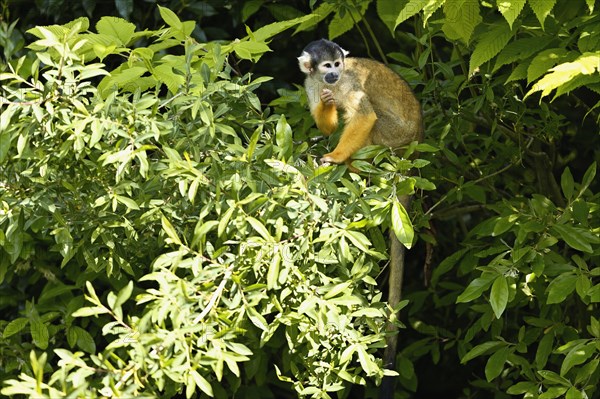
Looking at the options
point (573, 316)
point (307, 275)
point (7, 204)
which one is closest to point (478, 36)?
point (307, 275)

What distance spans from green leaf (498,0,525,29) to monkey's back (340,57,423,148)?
123 centimetres

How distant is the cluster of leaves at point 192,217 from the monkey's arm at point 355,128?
53 cm

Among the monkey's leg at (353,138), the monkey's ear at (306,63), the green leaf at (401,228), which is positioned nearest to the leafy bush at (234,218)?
the green leaf at (401,228)

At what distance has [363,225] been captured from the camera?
3.26 metres

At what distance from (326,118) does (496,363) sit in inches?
55.9

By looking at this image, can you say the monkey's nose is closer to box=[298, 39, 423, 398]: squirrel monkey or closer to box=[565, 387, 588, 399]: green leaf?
box=[298, 39, 423, 398]: squirrel monkey

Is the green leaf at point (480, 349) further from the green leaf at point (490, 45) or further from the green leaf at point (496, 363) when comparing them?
the green leaf at point (490, 45)

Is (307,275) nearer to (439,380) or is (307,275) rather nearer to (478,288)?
(478,288)

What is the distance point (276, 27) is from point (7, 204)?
1428 millimetres

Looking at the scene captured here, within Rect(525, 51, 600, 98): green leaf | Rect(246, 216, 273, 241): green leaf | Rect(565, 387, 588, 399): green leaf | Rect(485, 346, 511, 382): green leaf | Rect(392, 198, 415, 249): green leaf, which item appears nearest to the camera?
Rect(246, 216, 273, 241): green leaf

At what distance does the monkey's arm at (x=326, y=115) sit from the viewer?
14.7ft

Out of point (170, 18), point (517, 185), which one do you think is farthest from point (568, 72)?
point (517, 185)

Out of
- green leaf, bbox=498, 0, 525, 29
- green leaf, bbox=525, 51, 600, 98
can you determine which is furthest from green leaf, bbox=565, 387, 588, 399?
green leaf, bbox=498, 0, 525, 29

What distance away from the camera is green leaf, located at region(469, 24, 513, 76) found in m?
3.77
